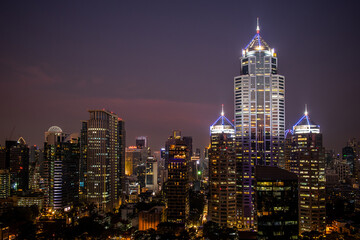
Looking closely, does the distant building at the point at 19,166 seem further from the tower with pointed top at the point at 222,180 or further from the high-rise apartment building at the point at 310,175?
the high-rise apartment building at the point at 310,175

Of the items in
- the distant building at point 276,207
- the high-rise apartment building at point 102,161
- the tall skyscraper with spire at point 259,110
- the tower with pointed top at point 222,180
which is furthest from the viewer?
the high-rise apartment building at point 102,161

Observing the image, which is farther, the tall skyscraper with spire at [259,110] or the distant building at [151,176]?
the distant building at [151,176]

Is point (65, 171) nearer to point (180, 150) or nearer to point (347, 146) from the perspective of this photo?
point (180, 150)

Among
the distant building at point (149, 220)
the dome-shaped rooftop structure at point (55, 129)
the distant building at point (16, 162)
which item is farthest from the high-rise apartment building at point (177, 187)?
the distant building at point (16, 162)

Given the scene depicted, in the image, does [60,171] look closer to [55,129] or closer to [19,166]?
[55,129]

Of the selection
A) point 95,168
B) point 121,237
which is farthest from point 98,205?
point 121,237

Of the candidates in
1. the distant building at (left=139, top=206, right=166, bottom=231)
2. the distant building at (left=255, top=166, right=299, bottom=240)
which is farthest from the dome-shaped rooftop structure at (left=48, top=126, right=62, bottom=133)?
the distant building at (left=255, top=166, right=299, bottom=240)

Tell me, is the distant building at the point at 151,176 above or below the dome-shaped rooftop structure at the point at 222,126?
below
